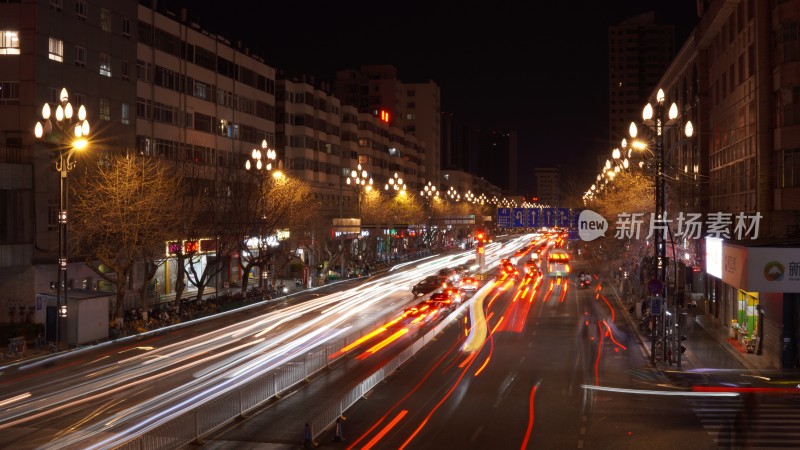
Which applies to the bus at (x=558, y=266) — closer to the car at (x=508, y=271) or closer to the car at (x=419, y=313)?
the car at (x=508, y=271)

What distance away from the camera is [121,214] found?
41.1m

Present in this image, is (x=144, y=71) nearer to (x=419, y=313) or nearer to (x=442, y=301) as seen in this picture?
(x=419, y=313)

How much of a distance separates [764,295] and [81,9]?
42.3 meters

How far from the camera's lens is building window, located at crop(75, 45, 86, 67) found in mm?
48719

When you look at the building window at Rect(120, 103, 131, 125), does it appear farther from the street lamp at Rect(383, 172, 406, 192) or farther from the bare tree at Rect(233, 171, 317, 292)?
the street lamp at Rect(383, 172, 406, 192)

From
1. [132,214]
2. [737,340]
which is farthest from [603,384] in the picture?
[132,214]

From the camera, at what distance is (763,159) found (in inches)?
1486

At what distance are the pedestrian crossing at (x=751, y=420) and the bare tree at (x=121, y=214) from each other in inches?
1154

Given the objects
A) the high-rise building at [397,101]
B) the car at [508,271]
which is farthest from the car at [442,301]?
the high-rise building at [397,101]

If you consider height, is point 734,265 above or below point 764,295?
above

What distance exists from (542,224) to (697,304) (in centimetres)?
1338

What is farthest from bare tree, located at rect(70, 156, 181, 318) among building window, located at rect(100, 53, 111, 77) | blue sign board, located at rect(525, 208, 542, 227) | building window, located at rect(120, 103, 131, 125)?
blue sign board, located at rect(525, 208, 542, 227)

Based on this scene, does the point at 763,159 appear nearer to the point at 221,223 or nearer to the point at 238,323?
the point at 238,323

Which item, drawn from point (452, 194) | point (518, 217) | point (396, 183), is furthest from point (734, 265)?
point (452, 194)
